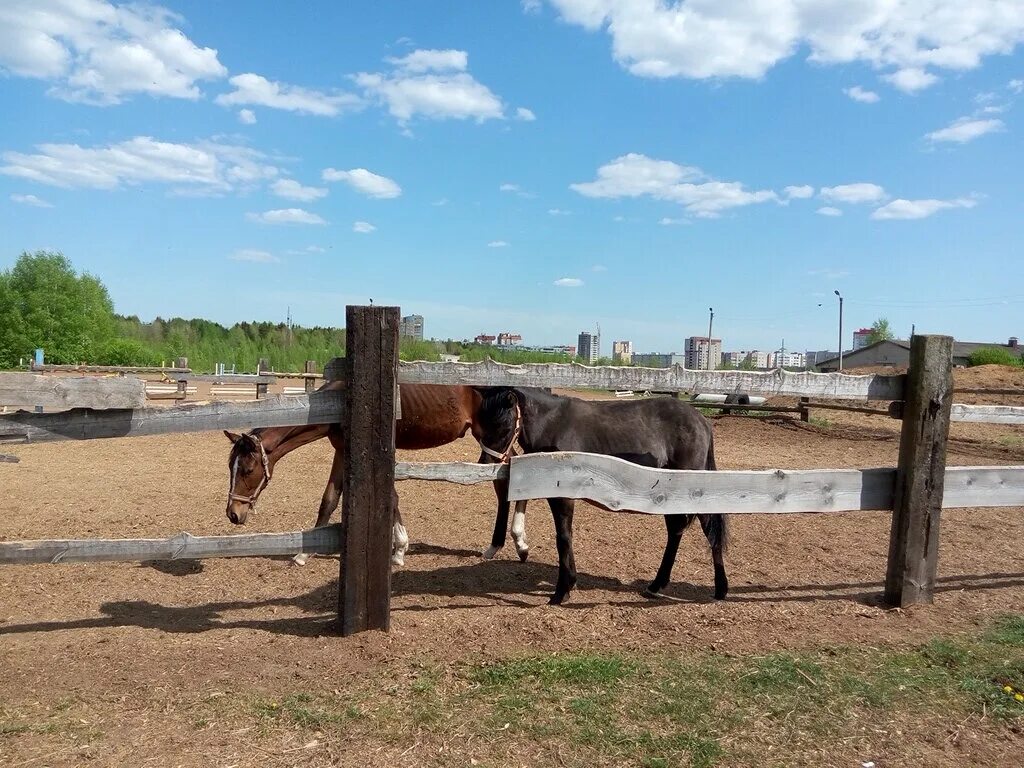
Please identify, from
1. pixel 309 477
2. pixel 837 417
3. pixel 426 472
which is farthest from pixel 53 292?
pixel 426 472

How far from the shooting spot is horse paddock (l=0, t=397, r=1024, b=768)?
2777mm

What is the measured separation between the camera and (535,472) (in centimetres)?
422

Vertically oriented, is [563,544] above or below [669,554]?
above

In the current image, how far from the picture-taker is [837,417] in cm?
2017

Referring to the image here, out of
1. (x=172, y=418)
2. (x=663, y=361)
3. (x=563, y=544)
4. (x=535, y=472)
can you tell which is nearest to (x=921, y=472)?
(x=563, y=544)

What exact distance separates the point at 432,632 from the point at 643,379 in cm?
205

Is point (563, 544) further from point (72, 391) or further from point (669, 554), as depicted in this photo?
point (72, 391)

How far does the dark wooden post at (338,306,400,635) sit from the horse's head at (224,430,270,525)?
210 cm

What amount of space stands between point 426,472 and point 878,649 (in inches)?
112

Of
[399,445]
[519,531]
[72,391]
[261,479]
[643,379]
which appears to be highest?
[643,379]

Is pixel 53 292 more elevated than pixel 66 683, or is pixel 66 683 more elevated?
pixel 53 292

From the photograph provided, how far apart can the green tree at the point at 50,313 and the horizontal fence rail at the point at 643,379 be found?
4682 cm

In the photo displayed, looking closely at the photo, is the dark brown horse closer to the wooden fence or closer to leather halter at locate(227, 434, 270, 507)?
the wooden fence

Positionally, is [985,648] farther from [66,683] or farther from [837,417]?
[837,417]
